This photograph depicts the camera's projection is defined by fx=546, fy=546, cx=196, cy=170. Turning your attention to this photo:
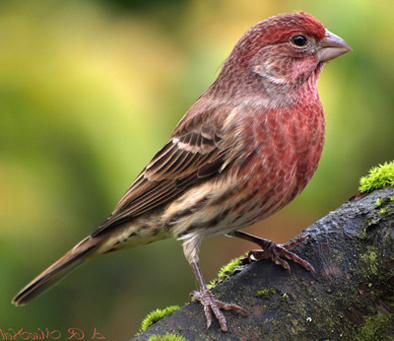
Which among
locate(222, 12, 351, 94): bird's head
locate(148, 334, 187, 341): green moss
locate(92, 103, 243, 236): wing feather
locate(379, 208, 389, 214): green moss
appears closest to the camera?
locate(148, 334, 187, 341): green moss

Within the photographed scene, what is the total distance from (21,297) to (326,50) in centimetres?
271

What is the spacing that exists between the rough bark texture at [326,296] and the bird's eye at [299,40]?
127 cm

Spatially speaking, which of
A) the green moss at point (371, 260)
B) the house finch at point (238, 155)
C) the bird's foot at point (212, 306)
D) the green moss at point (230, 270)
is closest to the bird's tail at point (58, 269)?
the house finch at point (238, 155)

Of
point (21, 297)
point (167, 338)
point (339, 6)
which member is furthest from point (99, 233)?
point (339, 6)

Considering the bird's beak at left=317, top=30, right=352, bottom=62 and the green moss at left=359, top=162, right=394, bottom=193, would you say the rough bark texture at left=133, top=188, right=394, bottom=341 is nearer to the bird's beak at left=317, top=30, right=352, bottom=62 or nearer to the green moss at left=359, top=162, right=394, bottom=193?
the green moss at left=359, top=162, right=394, bottom=193

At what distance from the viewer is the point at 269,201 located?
11.3 feet

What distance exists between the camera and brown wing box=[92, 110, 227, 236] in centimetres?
359

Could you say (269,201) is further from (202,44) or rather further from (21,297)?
(21,297)

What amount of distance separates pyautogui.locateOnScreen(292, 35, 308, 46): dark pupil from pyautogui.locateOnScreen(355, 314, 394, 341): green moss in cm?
187

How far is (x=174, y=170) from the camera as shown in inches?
149

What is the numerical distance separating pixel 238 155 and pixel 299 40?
0.96 metres

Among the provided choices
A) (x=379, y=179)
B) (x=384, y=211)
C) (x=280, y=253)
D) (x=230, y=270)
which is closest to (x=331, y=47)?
(x=379, y=179)

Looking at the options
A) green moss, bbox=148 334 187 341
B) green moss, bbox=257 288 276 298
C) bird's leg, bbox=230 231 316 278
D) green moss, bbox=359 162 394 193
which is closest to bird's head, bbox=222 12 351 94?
green moss, bbox=359 162 394 193

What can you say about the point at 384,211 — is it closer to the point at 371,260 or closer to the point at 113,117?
the point at 371,260
